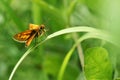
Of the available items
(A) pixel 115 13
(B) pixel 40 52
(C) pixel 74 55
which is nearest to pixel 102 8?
(A) pixel 115 13

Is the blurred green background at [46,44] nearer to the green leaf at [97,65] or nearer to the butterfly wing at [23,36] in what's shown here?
the butterfly wing at [23,36]

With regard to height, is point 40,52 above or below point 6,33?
below

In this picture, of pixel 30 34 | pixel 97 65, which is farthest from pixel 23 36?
pixel 97 65

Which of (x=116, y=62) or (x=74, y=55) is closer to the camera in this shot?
(x=116, y=62)

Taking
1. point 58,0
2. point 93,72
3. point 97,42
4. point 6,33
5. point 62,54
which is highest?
point 58,0

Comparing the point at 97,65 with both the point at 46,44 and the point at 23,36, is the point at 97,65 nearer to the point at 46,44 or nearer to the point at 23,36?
the point at 23,36

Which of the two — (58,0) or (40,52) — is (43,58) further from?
(58,0)

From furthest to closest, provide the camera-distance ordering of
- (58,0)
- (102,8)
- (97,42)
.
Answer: (58,0)
(97,42)
(102,8)
